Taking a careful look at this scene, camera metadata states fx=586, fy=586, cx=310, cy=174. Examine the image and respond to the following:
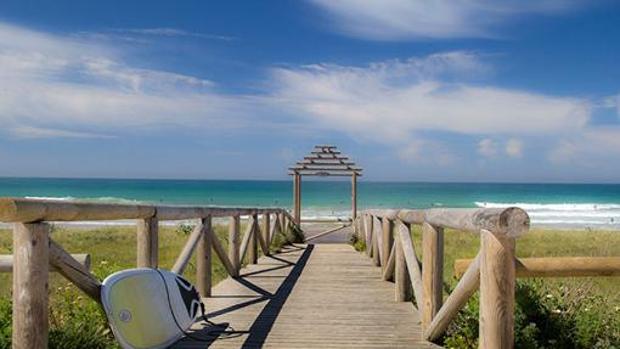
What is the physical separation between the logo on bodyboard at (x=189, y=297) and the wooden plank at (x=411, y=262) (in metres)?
1.91

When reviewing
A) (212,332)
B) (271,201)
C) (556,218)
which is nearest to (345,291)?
(212,332)

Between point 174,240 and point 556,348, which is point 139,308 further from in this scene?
point 174,240

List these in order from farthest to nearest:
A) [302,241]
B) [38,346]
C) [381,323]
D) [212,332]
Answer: [302,241], [381,323], [212,332], [38,346]

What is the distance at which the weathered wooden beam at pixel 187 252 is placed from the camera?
5363 mm

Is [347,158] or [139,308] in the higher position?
[347,158]

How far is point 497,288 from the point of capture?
3.11m

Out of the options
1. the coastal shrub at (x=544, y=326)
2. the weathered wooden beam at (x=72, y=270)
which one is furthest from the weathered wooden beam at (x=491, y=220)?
the weathered wooden beam at (x=72, y=270)

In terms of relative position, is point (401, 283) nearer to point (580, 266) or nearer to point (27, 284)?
point (580, 266)

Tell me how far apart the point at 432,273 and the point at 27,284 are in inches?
118

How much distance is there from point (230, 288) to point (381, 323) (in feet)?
8.43

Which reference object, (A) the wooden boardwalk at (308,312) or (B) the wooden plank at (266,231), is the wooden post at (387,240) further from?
(B) the wooden plank at (266,231)

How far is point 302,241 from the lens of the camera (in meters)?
16.4

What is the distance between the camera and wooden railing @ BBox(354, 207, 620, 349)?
307 cm

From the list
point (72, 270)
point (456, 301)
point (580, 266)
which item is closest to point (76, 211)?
point (72, 270)
